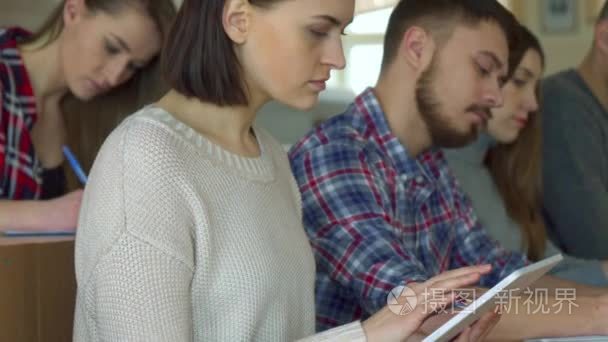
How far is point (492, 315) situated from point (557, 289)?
567mm

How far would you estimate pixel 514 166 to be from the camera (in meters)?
2.11

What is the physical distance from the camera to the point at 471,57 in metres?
1.70

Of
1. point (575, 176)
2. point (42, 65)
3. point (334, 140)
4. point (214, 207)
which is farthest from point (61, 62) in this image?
point (575, 176)

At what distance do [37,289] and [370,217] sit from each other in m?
0.50

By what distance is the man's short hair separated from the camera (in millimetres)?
1702

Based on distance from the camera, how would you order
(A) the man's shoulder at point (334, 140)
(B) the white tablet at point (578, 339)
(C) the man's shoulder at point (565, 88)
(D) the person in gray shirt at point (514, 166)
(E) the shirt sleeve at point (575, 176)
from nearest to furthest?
(B) the white tablet at point (578, 339) < (A) the man's shoulder at point (334, 140) < (D) the person in gray shirt at point (514, 166) < (E) the shirt sleeve at point (575, 176) < (C) the man's shoulder at point (565, 88)

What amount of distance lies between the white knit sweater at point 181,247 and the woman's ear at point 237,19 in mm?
127

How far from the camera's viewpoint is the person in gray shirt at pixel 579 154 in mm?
2117

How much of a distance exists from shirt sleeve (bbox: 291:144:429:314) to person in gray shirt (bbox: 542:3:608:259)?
826mm

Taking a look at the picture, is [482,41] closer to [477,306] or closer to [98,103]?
[98,103]

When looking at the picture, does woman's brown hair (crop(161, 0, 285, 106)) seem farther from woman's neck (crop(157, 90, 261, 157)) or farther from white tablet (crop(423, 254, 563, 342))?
white tablet (crop(423, 254, 563, 342))

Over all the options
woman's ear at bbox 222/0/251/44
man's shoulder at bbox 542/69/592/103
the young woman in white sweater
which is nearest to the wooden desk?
the young woman in white sweater

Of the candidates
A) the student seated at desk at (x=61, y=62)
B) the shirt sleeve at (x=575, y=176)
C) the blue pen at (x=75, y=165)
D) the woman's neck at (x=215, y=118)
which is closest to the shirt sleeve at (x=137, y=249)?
the woman's neck at (x=215, y=118)

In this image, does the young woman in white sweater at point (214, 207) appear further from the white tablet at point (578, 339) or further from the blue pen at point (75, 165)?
the blue pen at point (75, 165)
